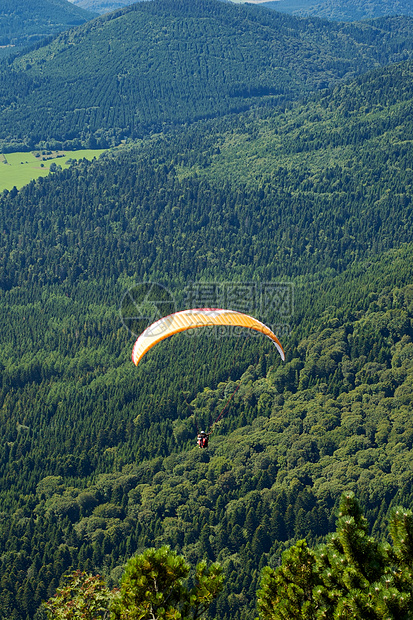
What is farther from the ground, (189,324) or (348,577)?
(189,324)

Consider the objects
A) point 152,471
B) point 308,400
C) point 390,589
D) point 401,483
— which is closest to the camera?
point 390,589

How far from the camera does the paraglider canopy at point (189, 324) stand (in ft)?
264

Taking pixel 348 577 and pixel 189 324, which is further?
pixel 189 324

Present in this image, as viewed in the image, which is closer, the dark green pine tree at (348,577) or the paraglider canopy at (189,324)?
the dark green pine tree at (348,577)

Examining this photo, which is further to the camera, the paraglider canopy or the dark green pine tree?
the paraglider canopy

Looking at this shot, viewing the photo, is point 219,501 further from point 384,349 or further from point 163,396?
point 384,349

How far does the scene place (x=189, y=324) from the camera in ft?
264

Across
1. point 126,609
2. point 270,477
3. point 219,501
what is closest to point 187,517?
point 219,501

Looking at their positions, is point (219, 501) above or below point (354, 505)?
below

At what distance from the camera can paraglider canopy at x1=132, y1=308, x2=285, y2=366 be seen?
80.5 meters

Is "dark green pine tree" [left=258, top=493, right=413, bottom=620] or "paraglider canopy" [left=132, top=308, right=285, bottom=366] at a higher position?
"paraglider canopy" [left=132, top=308, right=285, bottom=366]

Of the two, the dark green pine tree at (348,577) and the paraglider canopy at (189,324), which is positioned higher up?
the paraglider canopy at (189,324)

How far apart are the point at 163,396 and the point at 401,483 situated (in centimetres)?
7077

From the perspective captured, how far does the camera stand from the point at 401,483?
136500 millimetres
